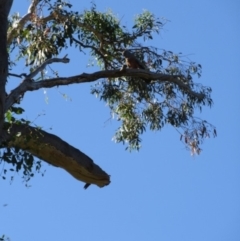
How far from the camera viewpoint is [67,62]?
9008 mm

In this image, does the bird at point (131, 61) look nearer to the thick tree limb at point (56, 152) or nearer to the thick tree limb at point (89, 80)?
the thick tree limb at point (89, 80)

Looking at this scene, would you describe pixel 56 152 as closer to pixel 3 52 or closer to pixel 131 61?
pixel 3 52

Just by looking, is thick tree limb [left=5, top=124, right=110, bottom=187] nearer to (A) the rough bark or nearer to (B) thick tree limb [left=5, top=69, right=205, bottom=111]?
(B) thick tree limb [left=5, top=69, right=205, bottom=111]

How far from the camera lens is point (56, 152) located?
8.84 m

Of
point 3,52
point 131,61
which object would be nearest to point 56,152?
point 3,52

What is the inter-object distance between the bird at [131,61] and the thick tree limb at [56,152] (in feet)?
5.18

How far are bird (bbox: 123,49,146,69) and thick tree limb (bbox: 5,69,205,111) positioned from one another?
37 centimetres

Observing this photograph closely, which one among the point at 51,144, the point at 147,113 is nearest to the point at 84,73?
the point at 51,144

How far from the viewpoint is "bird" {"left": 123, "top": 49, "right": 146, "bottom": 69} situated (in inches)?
407

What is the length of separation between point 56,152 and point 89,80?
90 cm

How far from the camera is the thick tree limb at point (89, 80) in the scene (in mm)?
8094

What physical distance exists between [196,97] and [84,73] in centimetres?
201

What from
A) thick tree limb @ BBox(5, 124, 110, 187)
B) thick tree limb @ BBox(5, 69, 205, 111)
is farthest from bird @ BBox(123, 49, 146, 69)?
thick tree limb @ BBox(5, 124, 110, 187)

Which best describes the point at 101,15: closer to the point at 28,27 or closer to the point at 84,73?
the point at 28,27
